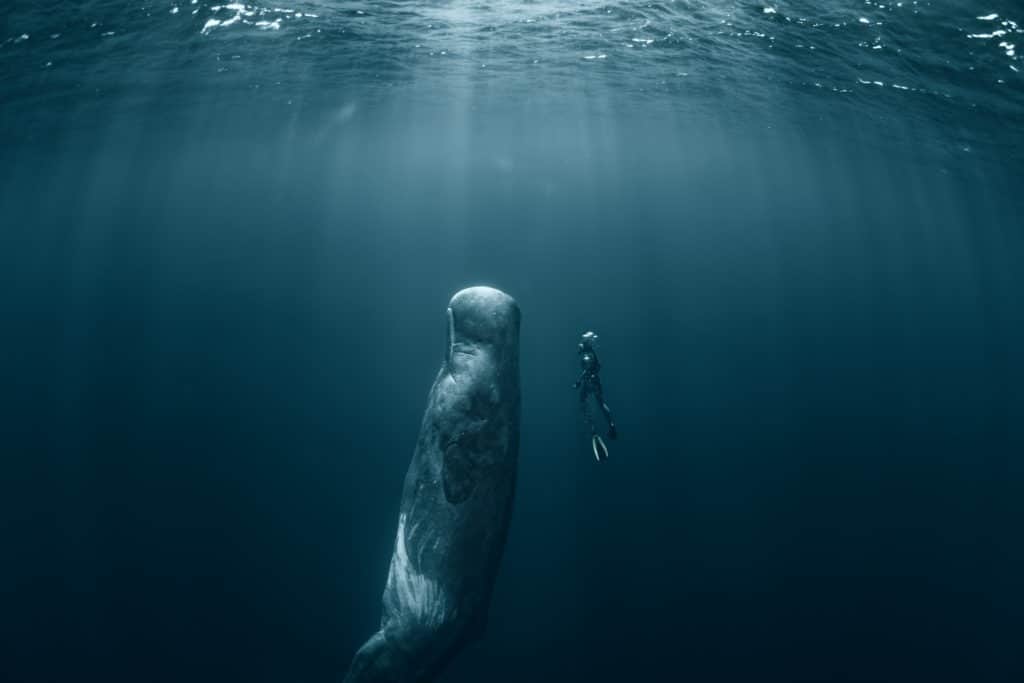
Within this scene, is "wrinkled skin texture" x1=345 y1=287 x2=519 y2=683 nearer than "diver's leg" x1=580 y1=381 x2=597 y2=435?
Yes

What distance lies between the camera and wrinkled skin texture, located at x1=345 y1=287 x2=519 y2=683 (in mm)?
6207

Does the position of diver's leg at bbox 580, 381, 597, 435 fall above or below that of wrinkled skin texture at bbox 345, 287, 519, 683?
below

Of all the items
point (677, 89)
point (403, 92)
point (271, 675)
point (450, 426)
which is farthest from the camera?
point (403, 92)

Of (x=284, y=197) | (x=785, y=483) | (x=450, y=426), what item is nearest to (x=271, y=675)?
(x=450, y=426)

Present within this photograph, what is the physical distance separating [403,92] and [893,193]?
44.4m

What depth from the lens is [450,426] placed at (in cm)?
635

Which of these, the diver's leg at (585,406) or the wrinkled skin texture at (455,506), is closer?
the wrinkled skin texture at (455,506)

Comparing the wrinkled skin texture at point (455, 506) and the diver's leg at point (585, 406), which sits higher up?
the wrinkled skin texture at point (455, 506)

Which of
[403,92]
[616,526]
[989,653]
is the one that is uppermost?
[403,92]

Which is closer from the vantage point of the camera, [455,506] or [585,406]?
[455,506]

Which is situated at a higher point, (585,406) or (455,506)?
(455,506)

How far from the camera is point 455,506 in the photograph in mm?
6180

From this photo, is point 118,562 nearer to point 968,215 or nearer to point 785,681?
point 785,681

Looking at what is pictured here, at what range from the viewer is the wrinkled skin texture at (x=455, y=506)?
20.4 feet
